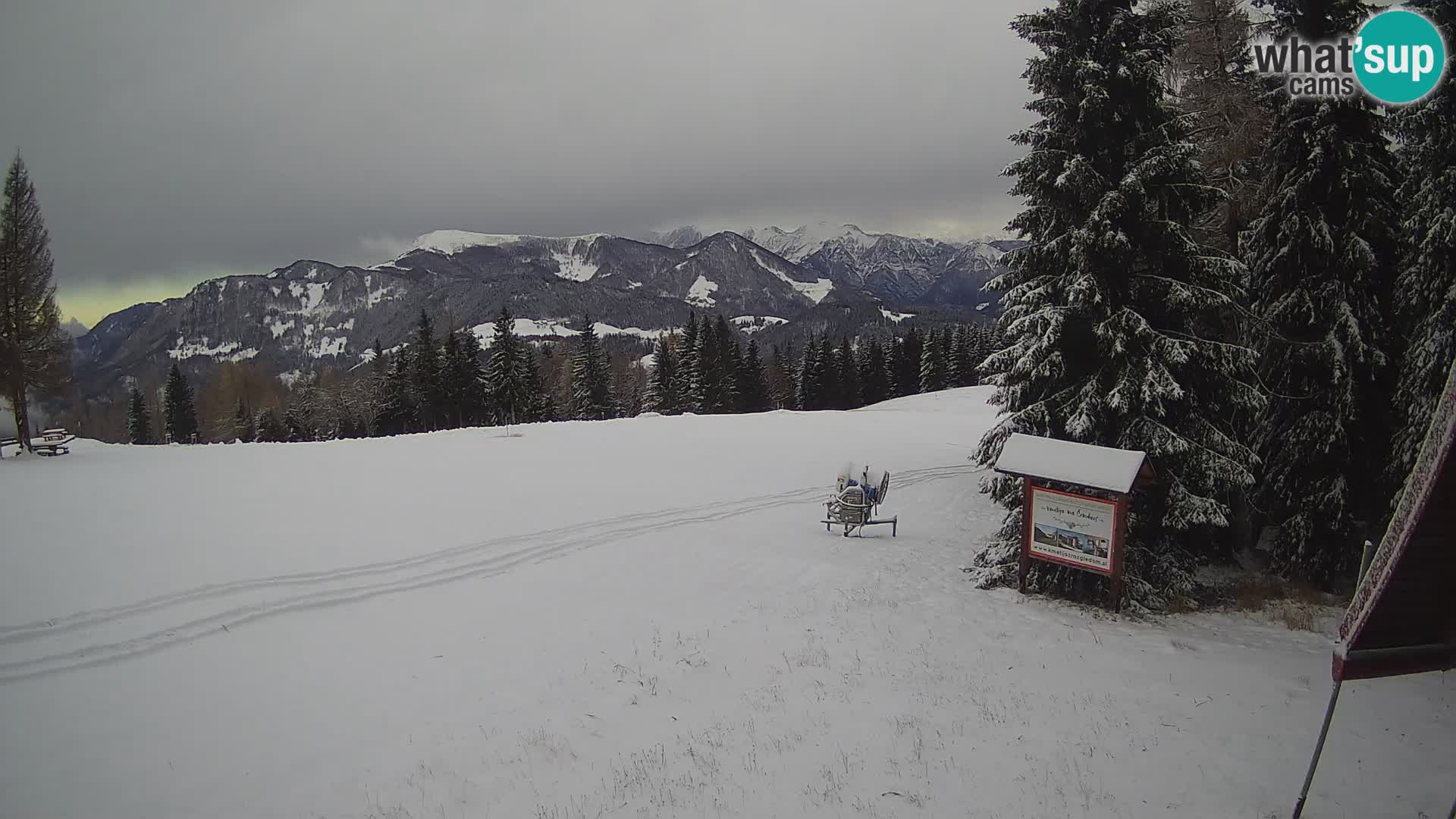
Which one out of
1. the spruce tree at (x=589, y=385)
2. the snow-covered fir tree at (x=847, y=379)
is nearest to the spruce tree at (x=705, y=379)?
the spruce tree at (x=589, y=385)

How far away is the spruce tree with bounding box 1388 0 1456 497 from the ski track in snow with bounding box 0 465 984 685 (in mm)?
15092

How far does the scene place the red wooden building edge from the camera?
4.59 metres

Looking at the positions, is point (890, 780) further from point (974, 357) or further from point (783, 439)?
point (974, 357)

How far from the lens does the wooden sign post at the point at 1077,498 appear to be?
10906 millimetres

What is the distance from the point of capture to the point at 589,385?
61938 millimetres

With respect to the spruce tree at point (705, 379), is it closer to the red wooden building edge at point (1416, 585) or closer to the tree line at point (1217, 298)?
the tree line at point (1217, 298)

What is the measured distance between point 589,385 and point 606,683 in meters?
54.3

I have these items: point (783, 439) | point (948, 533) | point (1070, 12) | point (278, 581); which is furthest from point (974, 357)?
point (278, 581)

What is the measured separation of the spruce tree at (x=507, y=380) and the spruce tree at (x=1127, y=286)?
47.5 metres

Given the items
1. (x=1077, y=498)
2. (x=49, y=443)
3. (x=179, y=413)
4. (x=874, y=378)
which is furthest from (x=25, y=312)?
(x=874, y=378)

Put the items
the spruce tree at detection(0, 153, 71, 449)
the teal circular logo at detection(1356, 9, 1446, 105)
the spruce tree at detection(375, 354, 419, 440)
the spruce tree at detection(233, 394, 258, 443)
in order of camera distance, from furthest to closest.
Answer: the spruce tree at detection(233, 394, 258, 443) < the spruce tree at detection(375, 354, 419, 440) < the spruce tree at detection(0, 153, 71, 449) < the teal circular logo at detection(1356, 9, 1446, 105)

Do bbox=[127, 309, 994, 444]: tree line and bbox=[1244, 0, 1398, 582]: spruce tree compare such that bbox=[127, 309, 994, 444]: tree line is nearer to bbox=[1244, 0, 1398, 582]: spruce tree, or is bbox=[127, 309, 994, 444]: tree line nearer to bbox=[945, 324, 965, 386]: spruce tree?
bbox=[945, 324, 965, 386]: spruce tree

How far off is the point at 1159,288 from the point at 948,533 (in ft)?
29.3

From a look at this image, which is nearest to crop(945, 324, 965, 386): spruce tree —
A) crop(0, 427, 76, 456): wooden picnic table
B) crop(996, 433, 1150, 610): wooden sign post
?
crop(996, 433, 1150, 610): wooden sign post
